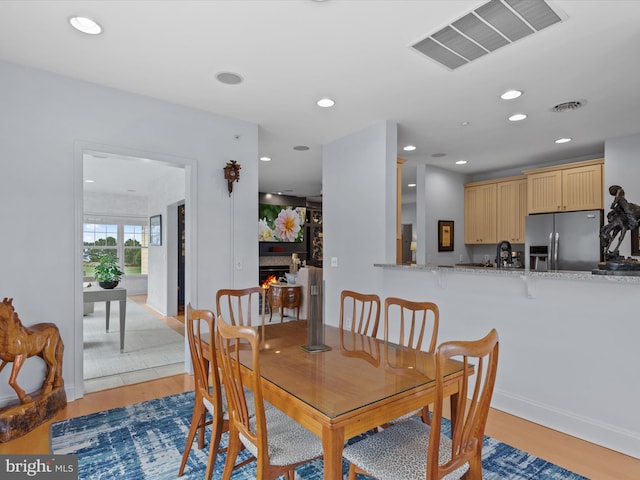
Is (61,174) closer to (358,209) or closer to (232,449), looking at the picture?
(232,449)

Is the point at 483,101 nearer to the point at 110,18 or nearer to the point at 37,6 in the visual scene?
the point at 110,18

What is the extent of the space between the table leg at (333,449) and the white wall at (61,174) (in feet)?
8.67

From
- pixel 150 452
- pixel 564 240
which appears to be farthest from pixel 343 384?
pixel 564 240

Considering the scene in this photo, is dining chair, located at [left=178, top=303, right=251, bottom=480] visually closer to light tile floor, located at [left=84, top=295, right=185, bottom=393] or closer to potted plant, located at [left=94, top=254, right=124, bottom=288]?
light tile floor, located at [left=84, top=295, right=185, bottom=393]

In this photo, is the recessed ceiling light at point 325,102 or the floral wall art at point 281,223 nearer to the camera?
the recessed ceiling light at point 325,102

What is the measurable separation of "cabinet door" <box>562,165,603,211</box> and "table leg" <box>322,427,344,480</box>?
512 cm

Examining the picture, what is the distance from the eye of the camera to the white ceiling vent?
207cm

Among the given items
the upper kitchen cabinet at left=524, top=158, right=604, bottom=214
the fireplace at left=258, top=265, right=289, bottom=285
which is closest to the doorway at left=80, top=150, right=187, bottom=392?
the fireplace at left=258, top=265, right=289, bottom=285

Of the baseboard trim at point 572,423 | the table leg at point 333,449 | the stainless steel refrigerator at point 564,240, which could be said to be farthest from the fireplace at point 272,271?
the table leg at point 333,449

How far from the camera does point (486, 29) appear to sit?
2.27m

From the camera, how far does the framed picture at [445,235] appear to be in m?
6.27

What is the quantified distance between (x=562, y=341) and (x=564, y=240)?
2.85 m

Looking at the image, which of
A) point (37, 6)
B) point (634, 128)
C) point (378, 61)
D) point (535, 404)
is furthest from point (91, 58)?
point (634, 128)

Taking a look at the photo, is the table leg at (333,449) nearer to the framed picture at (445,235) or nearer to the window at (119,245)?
the framed picture at (445,235)
